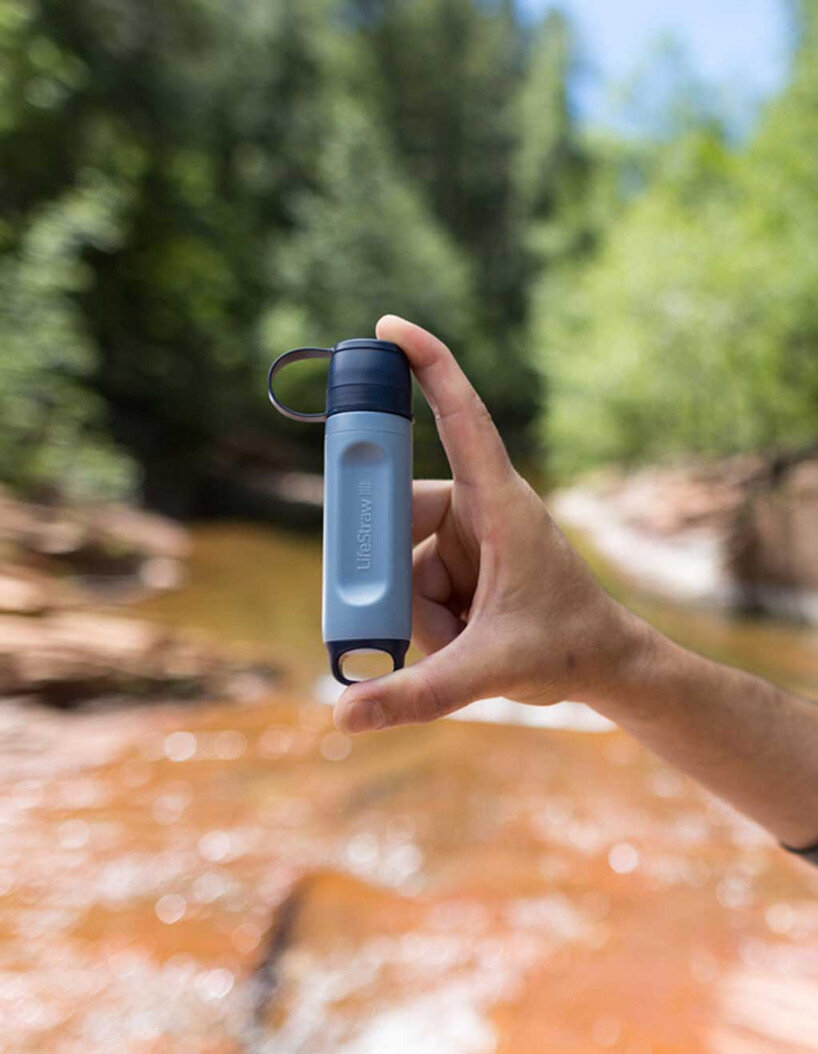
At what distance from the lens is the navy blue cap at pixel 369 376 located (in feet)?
2.72

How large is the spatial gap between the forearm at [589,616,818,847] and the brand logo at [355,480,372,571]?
0.28 m

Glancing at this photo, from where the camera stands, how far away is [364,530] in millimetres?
840

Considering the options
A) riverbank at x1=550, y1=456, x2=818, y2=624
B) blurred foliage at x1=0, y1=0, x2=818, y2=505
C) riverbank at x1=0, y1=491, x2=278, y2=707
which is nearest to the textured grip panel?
blurred foliage at x1=0, y1=0, x2=818, y2=505

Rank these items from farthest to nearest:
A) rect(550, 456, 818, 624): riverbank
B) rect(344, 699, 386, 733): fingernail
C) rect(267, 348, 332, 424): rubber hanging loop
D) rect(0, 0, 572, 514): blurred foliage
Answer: rect(0, 0, 572, 514): blurred foliage < rect(550, 456, 818, 624): riverbank < rect(267, 348, 332, 424): rubber hanging loop < rect(344, 699, 386, 733): fingernail

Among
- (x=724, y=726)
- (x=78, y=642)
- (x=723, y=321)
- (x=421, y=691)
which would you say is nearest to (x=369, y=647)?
(x=421, y=691)

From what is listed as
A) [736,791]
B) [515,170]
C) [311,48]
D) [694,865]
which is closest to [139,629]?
[694,865]

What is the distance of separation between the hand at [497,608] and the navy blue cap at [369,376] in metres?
0.01

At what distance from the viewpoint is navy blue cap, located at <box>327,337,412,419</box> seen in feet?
Result: 2.72

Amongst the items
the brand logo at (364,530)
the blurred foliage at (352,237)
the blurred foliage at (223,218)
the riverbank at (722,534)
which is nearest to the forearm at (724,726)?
the brand logo at (364,530)

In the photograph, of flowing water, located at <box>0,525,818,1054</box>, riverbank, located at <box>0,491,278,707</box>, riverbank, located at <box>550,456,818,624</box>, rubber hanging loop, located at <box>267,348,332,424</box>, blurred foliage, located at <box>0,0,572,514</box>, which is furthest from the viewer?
blurred foliage, located at <box>0,0,572,514</box>

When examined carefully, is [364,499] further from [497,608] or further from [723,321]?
[723,321]

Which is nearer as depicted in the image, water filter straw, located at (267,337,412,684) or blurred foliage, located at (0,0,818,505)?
water filter straw, located at (267,337,412,684)

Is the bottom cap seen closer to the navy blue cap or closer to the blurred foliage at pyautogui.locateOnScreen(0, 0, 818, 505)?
the navy blue cap

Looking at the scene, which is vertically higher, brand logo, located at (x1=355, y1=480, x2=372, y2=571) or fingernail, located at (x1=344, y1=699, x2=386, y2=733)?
brand logo, located at (x1=355, y1=480, x2=372, y2=571)
